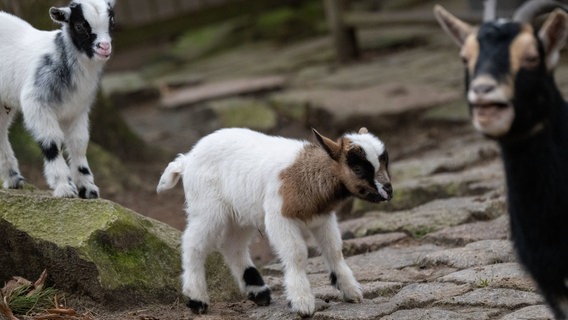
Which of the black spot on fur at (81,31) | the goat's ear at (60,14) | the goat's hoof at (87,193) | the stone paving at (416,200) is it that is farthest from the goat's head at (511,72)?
the goat's hoof at (87,193)

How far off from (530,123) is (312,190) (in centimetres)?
145

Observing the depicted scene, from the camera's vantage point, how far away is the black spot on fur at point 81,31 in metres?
4.98

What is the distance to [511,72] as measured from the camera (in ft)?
11.3

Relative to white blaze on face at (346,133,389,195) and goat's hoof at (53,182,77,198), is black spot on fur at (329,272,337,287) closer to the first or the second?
white blaze on face at (346,133,389,195)

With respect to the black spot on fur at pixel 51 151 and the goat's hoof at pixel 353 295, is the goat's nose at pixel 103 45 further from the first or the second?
the goat's hoof at pixel 353 295

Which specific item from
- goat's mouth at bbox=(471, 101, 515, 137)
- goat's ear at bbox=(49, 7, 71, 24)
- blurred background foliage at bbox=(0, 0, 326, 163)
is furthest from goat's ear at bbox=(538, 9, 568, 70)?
blurred background foliage at bbox=(0, 0, 326, 163)

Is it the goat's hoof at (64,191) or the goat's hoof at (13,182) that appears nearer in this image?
the goat's hoof at (64,191)

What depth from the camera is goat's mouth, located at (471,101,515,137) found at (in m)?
3.38

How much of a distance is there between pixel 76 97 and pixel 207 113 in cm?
672

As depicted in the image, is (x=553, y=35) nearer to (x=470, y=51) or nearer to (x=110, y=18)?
(x=470, y=51)

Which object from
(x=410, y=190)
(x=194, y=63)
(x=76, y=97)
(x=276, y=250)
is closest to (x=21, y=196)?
(x=76, y=97)

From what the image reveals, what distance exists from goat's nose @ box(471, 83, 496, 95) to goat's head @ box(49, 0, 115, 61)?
219 cm

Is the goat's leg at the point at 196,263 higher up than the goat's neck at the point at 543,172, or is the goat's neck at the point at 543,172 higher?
the goat's neck at the point at 543,172

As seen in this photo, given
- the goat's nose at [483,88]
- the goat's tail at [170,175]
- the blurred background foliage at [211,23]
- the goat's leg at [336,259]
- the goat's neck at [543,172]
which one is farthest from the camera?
the blurred background foliage at [211,23]
